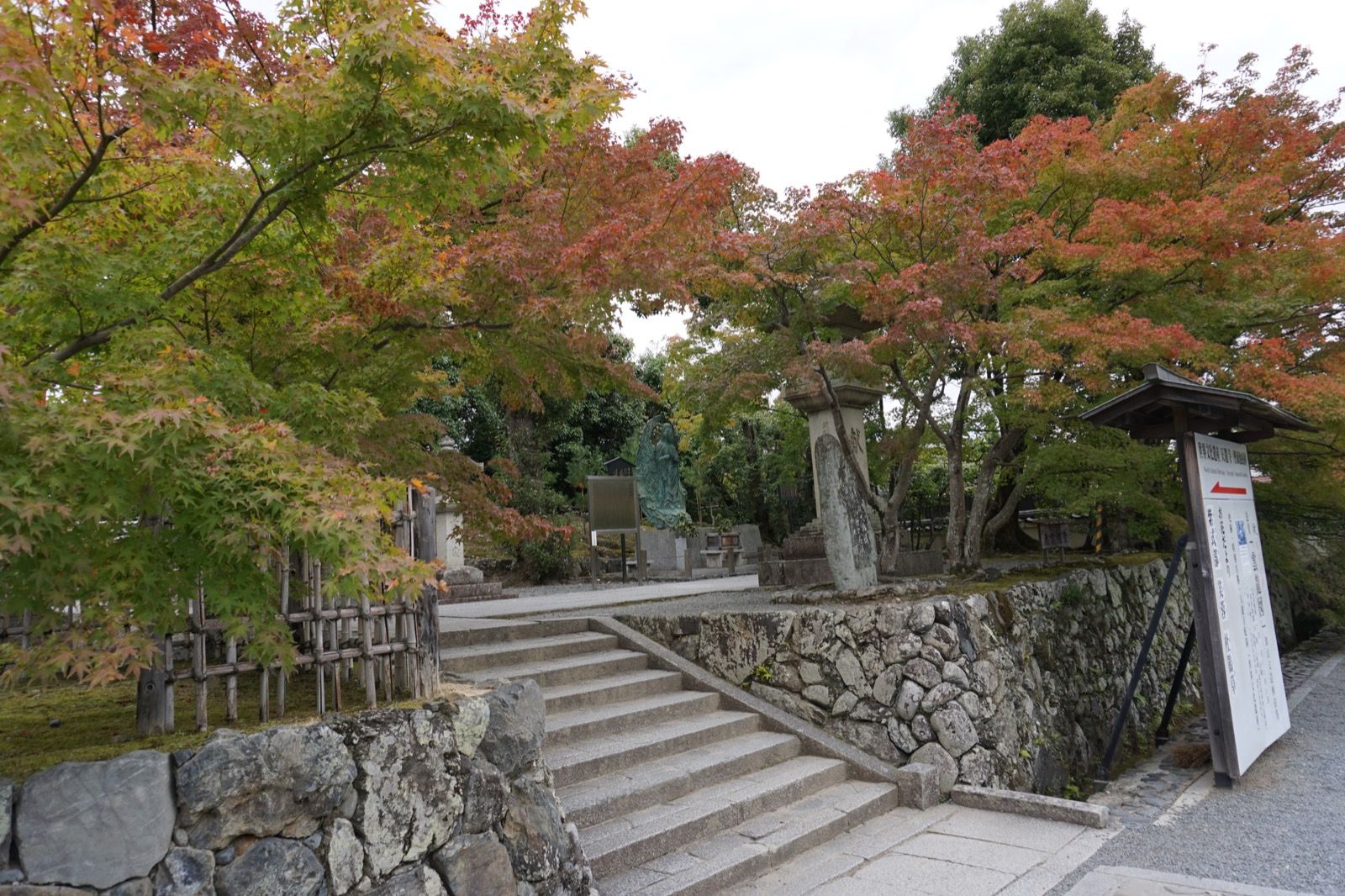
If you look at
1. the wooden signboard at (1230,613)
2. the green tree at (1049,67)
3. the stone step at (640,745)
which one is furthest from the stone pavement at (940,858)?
the green tree at (1049,67)

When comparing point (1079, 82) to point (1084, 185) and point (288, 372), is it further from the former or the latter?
point (288, 372)

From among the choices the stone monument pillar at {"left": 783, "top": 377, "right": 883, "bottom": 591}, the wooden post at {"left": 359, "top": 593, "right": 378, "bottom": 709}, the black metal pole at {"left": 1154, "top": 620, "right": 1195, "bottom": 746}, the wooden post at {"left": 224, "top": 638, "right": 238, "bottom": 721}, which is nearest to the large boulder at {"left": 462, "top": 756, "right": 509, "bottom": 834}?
the wooden post at {"left": 359, "top": 593, "right": 378, "bottom": 709}

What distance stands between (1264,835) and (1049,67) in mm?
15456

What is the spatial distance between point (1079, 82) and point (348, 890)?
59.9 ft

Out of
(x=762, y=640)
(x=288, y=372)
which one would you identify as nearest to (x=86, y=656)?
(x=288, y=372)

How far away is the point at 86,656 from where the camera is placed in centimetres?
241

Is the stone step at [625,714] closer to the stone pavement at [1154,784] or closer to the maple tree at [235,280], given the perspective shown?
the maple tree at [235,280]

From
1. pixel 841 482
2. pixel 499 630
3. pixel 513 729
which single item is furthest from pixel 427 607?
pixel 841 482

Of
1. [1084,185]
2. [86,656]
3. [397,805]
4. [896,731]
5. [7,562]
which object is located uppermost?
[1084,185]

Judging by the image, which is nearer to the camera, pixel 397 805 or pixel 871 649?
pixel 397 805

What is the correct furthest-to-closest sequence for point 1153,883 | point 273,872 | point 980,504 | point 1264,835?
point 980,504 < point 1264,835 < point 1153,883 < point 273,872

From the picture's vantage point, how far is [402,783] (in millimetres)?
3240

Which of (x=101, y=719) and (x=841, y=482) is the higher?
(x=841, y=482)

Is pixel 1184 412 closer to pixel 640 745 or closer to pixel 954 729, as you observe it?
pixel 954 729
